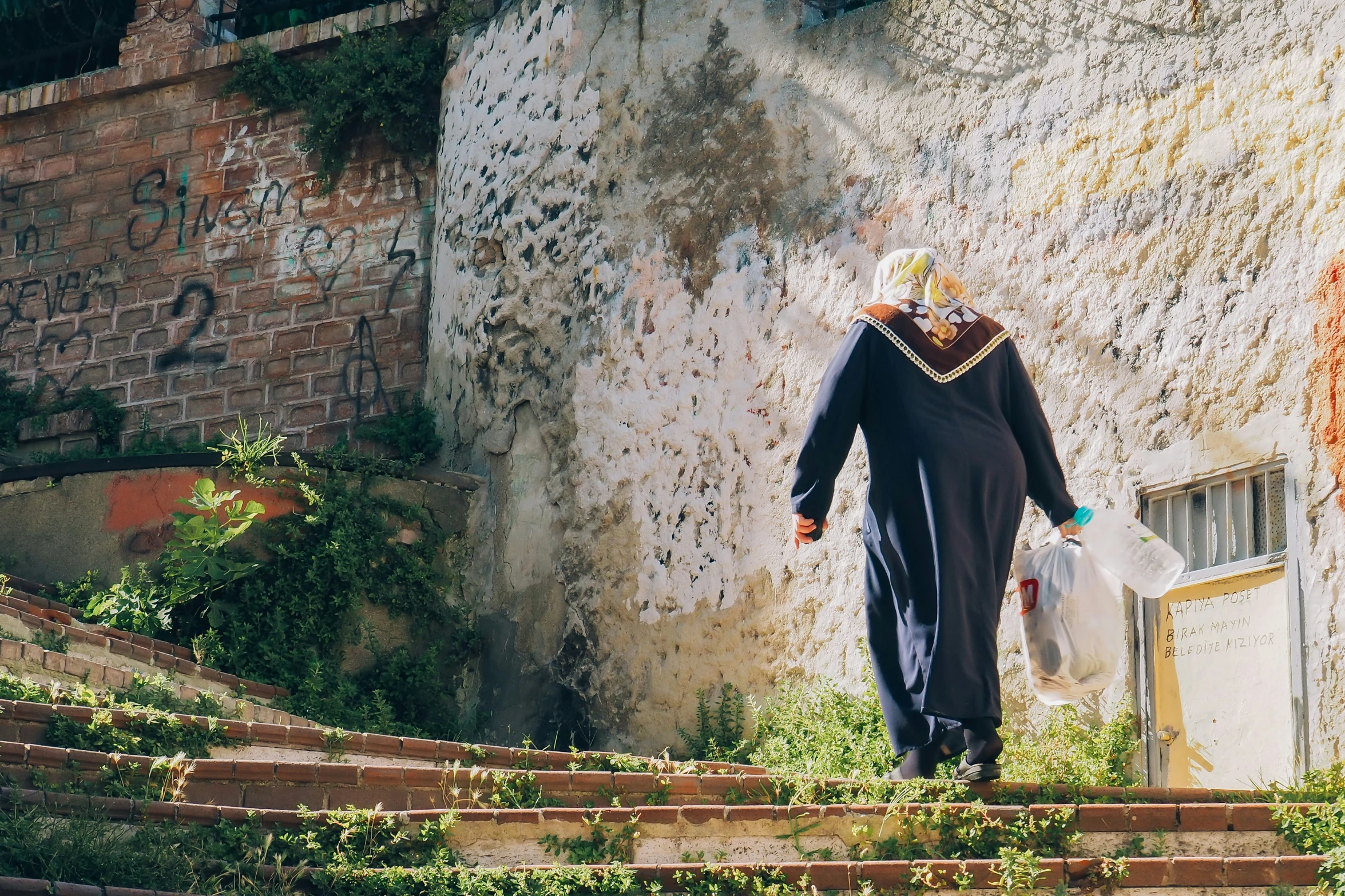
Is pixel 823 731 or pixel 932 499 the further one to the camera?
pixel 823 731

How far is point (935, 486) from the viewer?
538 cm

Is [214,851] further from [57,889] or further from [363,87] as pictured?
[363,87]

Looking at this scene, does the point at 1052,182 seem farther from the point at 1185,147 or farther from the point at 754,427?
the point at 754,427

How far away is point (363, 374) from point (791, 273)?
11.6ft

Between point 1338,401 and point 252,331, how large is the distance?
7.26 meters

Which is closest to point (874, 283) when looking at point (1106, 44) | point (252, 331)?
point (1106, 44)

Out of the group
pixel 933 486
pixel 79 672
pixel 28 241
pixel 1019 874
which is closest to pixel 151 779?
pixel 79 672

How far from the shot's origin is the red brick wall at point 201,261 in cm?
1077

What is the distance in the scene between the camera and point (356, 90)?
10.9 m

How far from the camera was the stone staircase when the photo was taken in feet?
14.4

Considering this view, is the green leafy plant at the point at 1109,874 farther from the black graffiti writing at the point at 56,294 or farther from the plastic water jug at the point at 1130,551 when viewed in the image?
the black graffiti writing at the point at 56,294

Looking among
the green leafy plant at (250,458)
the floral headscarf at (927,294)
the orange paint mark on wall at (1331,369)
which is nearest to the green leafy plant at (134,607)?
the green leafy plant at (250,458)

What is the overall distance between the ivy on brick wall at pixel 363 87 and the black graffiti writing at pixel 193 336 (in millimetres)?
1122

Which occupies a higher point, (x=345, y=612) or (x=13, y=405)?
(x=13, y=405)
